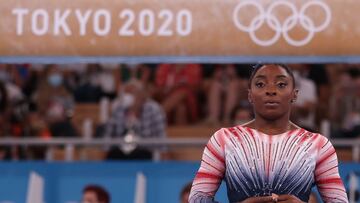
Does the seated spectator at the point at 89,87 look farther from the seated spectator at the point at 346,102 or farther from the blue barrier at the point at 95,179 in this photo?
the blue barrier at the point at 95,179

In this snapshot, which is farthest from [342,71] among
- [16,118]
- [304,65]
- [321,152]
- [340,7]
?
[321,152]

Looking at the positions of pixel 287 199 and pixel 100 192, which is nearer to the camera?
pixel 287 199

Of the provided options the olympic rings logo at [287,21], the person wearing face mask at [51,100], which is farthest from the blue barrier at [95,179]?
the person wearing face mask at [51,100]

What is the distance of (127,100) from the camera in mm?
10852

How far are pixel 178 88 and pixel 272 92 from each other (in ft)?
25.6

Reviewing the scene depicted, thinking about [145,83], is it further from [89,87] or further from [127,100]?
[89,87]

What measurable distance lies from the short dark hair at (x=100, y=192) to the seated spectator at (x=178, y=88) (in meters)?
3.97

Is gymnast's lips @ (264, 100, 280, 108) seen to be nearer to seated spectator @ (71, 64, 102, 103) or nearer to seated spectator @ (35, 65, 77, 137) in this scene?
seated spectator @ (35, 65, 77, 137)

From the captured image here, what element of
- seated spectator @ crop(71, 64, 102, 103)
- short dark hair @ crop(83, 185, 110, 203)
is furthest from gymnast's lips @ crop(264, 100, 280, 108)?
seated spectator @ crop(71, 64, 102, 103)

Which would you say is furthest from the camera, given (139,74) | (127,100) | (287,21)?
(139,74)

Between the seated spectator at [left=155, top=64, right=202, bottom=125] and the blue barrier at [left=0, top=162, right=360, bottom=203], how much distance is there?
12.8ft

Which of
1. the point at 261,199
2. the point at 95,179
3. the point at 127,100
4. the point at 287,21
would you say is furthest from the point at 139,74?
the point at 261,199

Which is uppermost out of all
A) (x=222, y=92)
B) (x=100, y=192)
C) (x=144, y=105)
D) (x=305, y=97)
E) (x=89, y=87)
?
(x=89, y=87)

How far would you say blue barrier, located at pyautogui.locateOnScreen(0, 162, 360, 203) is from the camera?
26.9 ft
